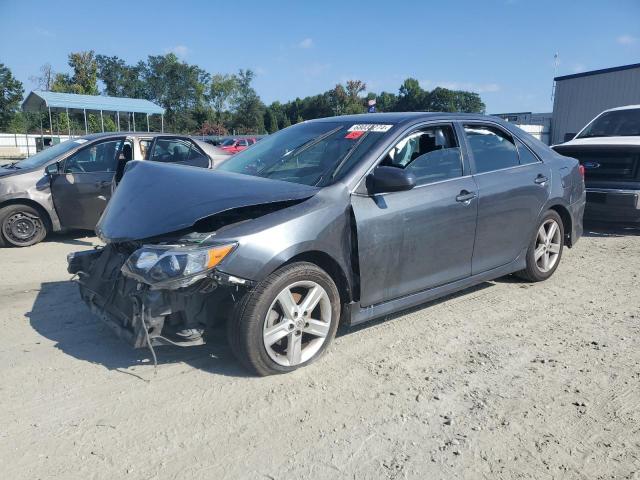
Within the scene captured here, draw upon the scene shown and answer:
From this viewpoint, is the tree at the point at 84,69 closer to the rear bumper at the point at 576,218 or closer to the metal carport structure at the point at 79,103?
the metal carport structure at the point at 79,103

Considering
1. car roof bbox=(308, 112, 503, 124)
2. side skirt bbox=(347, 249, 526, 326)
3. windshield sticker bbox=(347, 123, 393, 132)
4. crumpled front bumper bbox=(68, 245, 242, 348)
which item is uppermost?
car roof bbox=(308, 112, 503, 124)

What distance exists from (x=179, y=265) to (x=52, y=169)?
5.37 metres

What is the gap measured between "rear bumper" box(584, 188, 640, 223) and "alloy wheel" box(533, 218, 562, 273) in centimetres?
278

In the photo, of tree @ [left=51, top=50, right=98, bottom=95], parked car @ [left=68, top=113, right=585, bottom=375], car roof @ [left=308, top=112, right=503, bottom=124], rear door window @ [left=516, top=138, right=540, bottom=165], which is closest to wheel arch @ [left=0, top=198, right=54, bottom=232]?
parked car @ [left=68, top=113, right=585, bottom=375]

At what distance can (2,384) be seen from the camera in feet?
10.5

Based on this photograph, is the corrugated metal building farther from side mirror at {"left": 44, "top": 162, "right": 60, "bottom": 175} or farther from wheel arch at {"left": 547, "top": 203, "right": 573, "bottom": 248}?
side mirror at {"left": 44, "top": 162, "right": 60, "bottom": 175}

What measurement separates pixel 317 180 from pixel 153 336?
1.52 m

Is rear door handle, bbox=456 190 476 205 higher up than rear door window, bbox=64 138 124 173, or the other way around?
rear door window, bbox=64 138 124 173

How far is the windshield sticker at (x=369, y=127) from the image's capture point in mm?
3990

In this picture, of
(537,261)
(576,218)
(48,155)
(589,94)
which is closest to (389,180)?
(537,261)

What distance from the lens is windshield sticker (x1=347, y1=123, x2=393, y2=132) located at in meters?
3.99

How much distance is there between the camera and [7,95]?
57.0 meters

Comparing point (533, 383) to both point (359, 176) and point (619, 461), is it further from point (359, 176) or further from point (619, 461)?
point (359, 176)

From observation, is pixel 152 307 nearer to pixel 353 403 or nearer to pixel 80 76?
pixel 353 403
